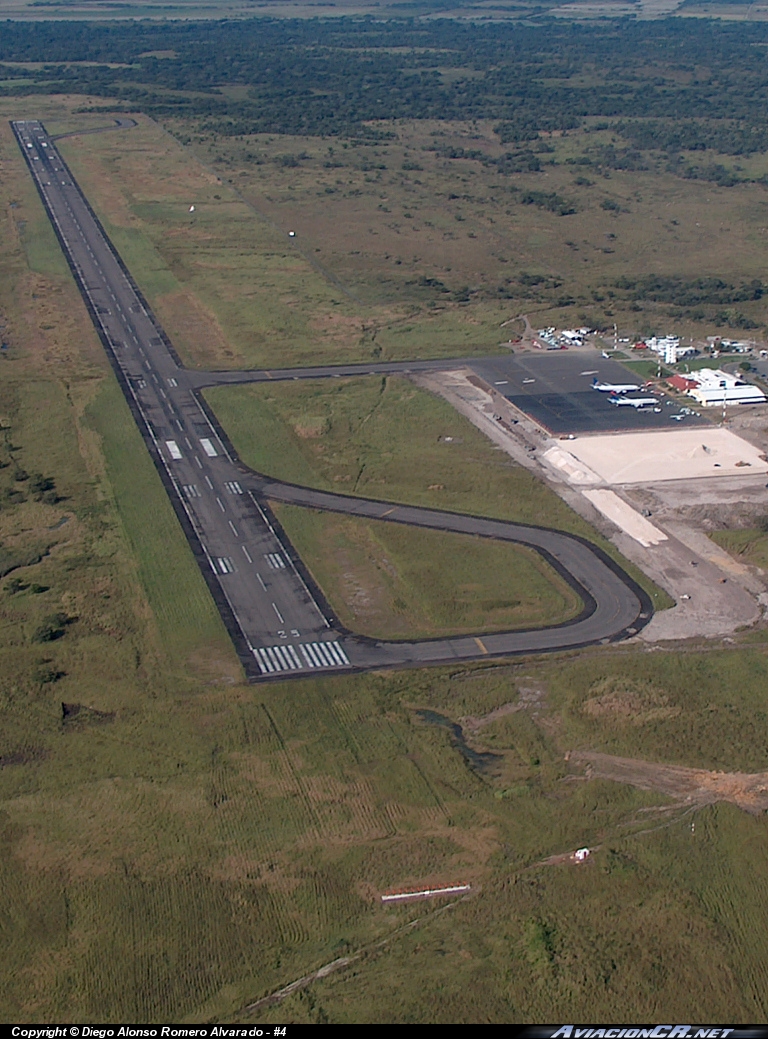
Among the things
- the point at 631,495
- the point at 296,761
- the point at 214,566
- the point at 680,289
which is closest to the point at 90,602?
the point at 214,566

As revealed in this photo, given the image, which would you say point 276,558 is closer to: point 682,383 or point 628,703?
point 628,703

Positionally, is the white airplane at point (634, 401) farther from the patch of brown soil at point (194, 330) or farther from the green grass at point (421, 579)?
the patch of brown soil at point (194, 330)

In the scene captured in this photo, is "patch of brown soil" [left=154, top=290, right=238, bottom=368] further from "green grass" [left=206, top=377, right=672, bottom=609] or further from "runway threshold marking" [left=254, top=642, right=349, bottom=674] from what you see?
"runway threshold marking" [left=254, top=642, right=349, bottom=674]

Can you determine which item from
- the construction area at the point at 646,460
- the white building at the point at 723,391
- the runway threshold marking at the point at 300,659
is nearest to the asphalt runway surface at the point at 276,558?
the runway threshold marking at the point at 300,659

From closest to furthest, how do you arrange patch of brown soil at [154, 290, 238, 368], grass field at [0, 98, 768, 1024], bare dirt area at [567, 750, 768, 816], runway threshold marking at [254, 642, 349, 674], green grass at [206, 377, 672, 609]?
grass field at [0, 98, 768, 1024] < bare dirt area at [567, 750, 768, 816] < runway threshold marking at [254, 642, 349, 674] < green grass at [206, 377, 672, 609] < patch of brown soil at [154, 290, 238, 368]

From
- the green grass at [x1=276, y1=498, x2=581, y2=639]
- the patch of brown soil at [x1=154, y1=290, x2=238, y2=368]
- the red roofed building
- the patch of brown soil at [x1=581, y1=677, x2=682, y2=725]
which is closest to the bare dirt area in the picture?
the patch of brown soil at [x1=581, y1=677, x2=682, y2=725]
